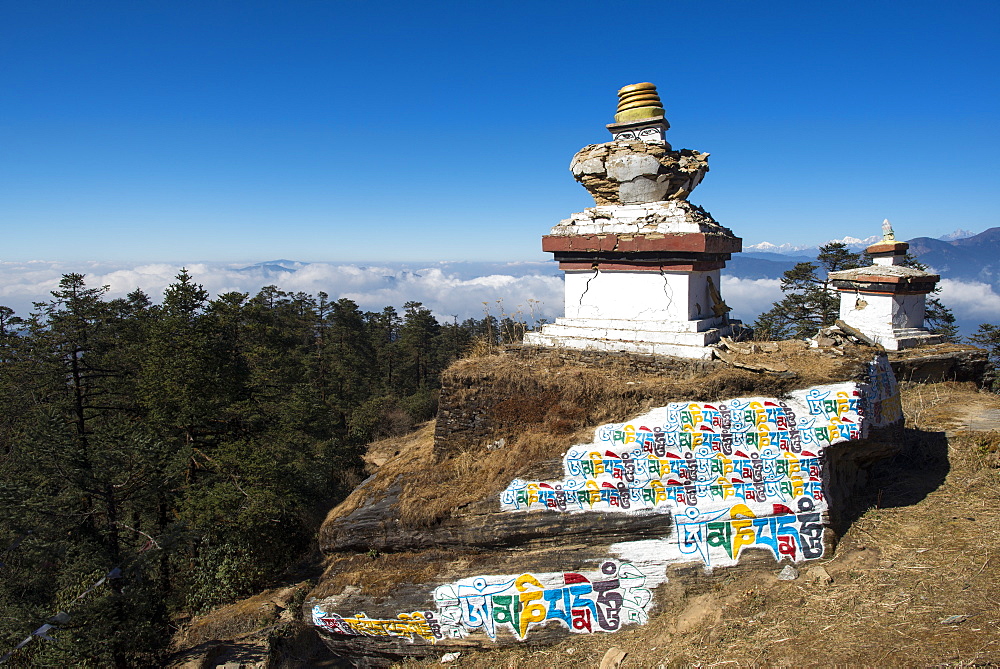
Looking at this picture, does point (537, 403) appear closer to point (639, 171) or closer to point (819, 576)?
point (819, 576)

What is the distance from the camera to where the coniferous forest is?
33.7ft

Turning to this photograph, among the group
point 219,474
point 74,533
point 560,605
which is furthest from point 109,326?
point 560,605

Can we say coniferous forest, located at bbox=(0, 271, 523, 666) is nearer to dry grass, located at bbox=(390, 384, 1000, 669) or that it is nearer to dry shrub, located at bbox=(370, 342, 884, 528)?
dry shrub, located at bbox=(370, 342, 884, 528)

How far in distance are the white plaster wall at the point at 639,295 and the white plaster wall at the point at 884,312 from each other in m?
8.27

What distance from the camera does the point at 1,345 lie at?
17328mm

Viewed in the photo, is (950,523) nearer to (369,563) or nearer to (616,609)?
(616,609)

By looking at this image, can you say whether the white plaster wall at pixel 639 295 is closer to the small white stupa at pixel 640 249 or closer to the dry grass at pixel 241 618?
the small white stupa at pixel 640 249

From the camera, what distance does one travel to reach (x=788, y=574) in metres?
6.58

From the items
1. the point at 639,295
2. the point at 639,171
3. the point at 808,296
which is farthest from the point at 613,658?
the point at 808,296

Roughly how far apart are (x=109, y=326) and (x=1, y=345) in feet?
10.5

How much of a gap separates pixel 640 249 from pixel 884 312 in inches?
408

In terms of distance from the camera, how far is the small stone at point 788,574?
654 cm

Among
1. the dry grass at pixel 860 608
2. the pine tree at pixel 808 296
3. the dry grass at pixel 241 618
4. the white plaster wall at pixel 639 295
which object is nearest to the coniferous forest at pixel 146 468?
the dry grass at pixel 241 618

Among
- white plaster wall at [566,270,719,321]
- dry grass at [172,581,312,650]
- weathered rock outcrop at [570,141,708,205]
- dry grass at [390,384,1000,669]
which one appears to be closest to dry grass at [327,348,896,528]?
white plaster wall at [566,270,719,321]
